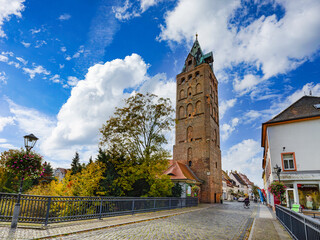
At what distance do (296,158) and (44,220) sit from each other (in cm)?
2006

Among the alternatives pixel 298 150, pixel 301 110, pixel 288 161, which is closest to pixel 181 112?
pixel 301 110

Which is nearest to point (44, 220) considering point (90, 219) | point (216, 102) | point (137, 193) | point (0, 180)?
point (90, 219)

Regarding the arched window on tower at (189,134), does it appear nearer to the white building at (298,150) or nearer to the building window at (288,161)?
the white building at (298,150)

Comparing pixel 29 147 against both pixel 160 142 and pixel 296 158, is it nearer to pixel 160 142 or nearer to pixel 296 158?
pixel 160 142

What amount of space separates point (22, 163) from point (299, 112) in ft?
74.8

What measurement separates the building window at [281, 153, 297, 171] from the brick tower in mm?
15341

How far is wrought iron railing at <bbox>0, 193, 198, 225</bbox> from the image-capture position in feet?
26.9

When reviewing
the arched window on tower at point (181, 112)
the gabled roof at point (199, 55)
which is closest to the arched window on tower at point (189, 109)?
the arched window on tower at point (181, 112)

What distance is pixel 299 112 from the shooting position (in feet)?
63.6

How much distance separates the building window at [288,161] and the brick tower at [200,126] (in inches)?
604

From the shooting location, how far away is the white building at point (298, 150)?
56.3 feet

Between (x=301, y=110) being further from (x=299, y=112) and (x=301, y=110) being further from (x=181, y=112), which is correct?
(x=181, y=112)

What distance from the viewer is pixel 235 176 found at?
78312 mm

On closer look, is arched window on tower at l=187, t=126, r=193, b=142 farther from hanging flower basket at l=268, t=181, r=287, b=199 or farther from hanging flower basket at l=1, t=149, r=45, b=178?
hanging flower basket at l=1, t=149, r=45, b=178
